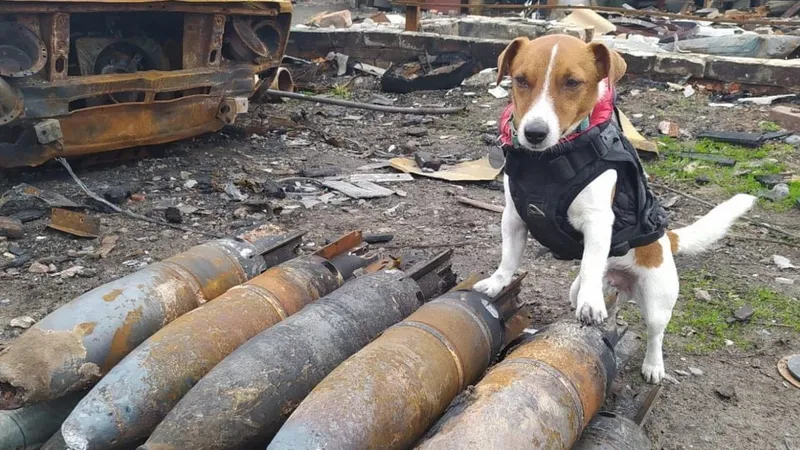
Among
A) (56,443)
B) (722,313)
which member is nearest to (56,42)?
(56,443)

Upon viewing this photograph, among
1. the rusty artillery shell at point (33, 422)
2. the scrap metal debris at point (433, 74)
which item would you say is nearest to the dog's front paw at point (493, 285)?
the rusty artillery shell at point (33, 422)

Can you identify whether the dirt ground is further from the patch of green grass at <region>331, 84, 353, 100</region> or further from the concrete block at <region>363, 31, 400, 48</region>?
the concrete block at <region>363, 31, 400, 48</region>

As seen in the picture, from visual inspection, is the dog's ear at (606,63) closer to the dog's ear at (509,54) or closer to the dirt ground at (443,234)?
the dog's ear at (509,54)

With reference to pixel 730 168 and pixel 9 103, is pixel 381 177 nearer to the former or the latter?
pixel 9 103

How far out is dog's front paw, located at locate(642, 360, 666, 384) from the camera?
332 cm

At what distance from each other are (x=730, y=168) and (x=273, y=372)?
5471 mm

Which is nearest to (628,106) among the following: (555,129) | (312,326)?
(555,129)

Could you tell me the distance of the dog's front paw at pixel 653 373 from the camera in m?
3.32

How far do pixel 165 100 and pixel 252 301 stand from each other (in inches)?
143

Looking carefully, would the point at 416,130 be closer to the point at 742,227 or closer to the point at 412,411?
the point at 742,227

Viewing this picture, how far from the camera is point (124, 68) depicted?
579 centimetres

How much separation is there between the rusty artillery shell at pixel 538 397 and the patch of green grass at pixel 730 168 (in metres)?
3.88

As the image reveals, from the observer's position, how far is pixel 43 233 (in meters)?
4.73

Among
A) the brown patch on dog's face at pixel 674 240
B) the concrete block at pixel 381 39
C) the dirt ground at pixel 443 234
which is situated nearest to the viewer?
the dirt ground at pixel 443 234
